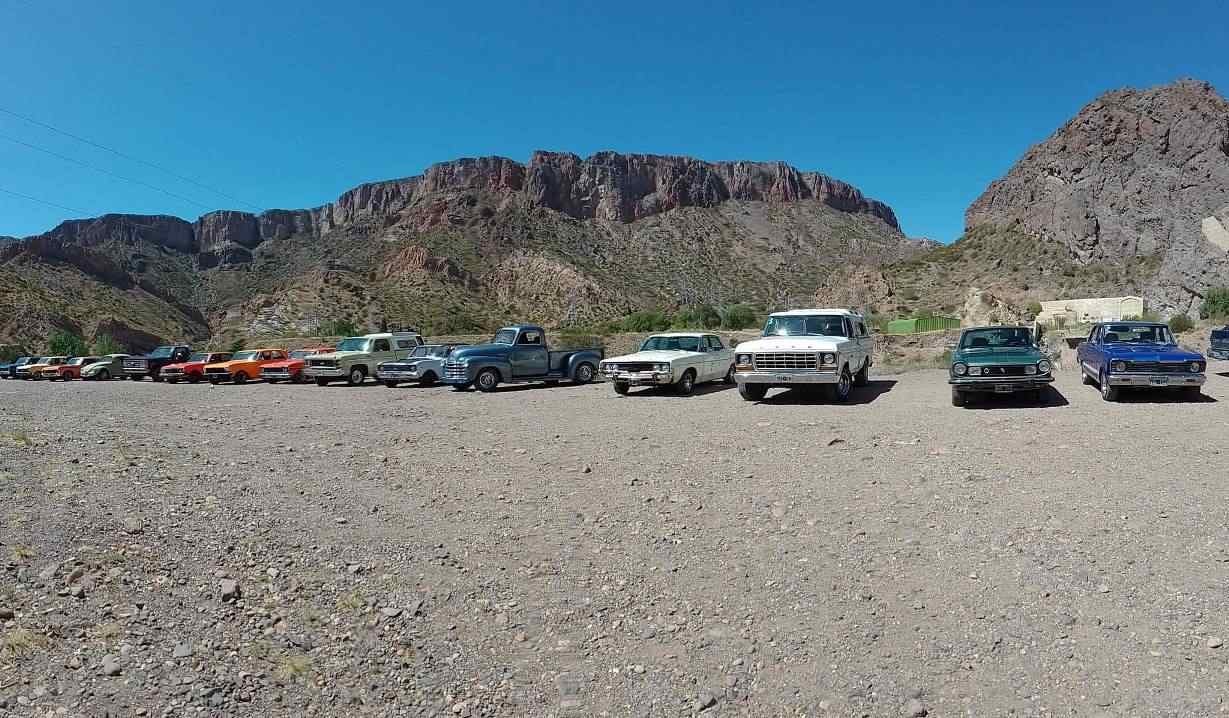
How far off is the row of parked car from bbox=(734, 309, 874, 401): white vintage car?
0.8 inches

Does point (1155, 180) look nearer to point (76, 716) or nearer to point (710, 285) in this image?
point (710, 285)

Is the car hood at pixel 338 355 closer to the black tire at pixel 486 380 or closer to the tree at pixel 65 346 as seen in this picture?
the black tire at pixel 486 380

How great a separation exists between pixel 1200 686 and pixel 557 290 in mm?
79796

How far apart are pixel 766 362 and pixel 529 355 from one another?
8.45 metres

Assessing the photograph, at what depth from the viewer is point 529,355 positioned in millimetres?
20656

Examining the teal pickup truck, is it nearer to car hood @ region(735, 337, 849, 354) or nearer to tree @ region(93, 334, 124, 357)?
car hood @ region(735, 337, 849, 354)

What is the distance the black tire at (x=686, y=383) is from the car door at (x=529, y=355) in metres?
5.09

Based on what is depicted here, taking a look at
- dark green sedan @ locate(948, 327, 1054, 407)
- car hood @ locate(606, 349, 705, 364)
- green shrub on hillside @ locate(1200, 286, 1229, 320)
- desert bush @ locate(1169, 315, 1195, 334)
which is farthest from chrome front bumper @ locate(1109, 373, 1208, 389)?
green shrub on hillside @ locate(1200, 286, 1229, 320)

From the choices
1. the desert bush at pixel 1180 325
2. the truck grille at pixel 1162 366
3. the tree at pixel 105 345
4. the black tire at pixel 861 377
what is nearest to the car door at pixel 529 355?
the black tire at pixel 861 377

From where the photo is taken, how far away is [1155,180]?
193 ft

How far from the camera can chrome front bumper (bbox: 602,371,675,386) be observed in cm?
1636

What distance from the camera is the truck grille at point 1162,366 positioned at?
12250 mm

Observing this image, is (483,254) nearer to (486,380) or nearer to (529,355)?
(529,355)

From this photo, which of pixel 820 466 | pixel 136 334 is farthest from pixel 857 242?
pixel 820 466
